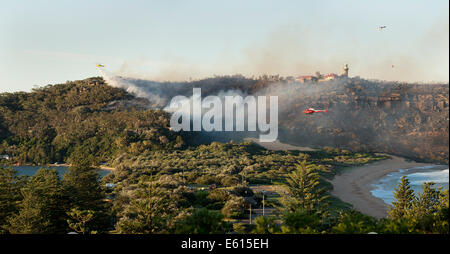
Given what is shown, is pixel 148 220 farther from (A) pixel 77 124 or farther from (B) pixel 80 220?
(A) pixel 77 124

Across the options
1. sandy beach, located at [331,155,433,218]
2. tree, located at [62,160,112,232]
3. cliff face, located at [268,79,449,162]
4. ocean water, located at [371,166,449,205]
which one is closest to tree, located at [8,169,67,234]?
tree, located at [62,160,112,232]

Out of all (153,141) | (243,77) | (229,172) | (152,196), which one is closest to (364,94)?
(243,77)

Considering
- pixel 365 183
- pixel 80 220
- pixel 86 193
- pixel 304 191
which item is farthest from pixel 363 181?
pixel 80 220

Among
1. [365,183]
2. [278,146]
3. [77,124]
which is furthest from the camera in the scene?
[77,124]

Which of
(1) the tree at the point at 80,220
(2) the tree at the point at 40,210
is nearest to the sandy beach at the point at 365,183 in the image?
(1) the tree at the point at 80,220

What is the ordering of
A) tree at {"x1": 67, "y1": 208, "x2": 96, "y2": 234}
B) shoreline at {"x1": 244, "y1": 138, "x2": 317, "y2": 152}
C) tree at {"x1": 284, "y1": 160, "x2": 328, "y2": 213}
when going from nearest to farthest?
1. tree at {"x1": 67, "y1": 208, "x2": 96, "y2": 234}
2. tree at {"x1": 284, "y1": 160, "x2": 328, "y2": 213}
3. shoreline at {"x1": 244, "y1": 138, "x2": 317, "y2": 152}

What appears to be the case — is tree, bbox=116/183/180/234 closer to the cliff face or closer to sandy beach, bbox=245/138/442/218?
sandy beach, bbox=245/138/442/218
